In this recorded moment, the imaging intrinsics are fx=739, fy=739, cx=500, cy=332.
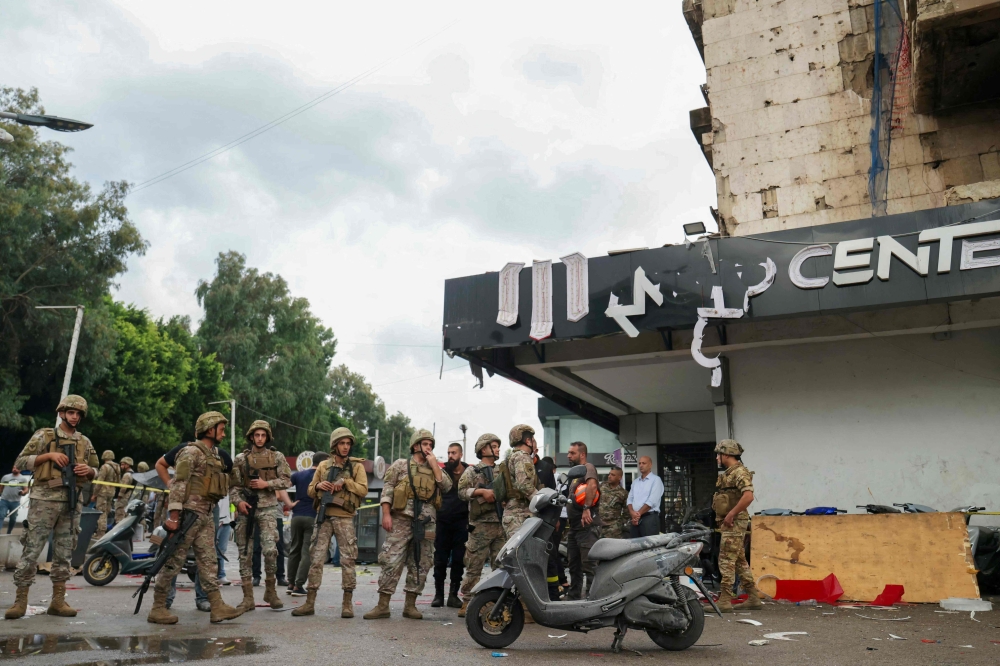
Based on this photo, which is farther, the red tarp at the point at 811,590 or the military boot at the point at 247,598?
the red tarp at the point at 811,590

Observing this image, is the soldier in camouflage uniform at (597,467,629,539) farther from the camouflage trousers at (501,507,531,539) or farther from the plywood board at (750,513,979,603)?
the camouflage trousers at (501,507,531,539)

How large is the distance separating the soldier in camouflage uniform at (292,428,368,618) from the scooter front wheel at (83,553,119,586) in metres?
3.82

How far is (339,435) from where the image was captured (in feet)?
25.3

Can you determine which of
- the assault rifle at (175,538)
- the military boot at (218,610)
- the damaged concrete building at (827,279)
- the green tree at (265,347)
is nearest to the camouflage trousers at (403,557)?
the military boot at (218,610)

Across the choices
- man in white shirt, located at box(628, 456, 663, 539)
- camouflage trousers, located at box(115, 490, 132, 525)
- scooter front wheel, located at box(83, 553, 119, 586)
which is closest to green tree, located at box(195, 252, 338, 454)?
camouflage trousers, located at box(115, 490, 132, 525)

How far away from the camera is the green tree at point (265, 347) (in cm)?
4512

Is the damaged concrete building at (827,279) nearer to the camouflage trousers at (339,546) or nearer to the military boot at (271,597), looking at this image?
the camouflage trousers at (339,546)

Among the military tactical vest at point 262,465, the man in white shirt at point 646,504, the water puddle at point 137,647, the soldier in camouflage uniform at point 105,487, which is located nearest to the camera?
the water puddle at point 137,647

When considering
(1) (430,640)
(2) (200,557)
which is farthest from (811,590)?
(2) (200,557)

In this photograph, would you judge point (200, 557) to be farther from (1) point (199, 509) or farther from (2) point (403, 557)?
(2) point (403, 557)

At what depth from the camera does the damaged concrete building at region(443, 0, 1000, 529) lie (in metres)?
9.58

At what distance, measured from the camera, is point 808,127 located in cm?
1248

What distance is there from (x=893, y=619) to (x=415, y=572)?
15.1ft

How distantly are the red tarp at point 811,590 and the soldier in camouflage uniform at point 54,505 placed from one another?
760 centimetres
